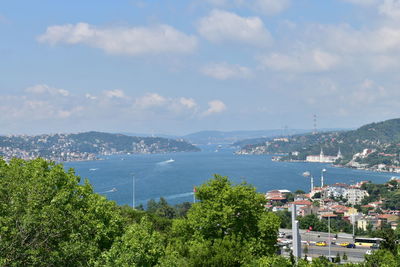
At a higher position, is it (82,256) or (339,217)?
(82,256)

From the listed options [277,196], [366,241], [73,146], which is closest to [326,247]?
[366,241]

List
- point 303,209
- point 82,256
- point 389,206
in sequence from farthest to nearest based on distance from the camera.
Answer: point 389,206, point 303,209, point 82,256

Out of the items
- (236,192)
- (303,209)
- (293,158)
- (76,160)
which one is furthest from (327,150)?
(236,192)

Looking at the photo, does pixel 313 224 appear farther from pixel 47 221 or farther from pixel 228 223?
pixel 47 221

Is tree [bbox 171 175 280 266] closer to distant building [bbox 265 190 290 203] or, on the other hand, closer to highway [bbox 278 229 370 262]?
highway [bbox 278 229 370 262]

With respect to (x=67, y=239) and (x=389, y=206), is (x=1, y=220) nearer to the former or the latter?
(x=67, y=239)

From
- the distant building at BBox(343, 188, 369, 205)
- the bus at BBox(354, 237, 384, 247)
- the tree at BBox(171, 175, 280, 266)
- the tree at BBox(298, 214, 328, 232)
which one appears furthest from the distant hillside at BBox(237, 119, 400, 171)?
the tree at BBox(171, 175, 280, 266)

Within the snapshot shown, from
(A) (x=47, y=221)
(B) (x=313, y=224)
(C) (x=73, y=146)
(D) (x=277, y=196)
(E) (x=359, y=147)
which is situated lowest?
(D) (x=277, y=196)

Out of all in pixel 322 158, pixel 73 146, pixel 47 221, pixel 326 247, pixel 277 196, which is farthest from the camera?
pixel 73 146
